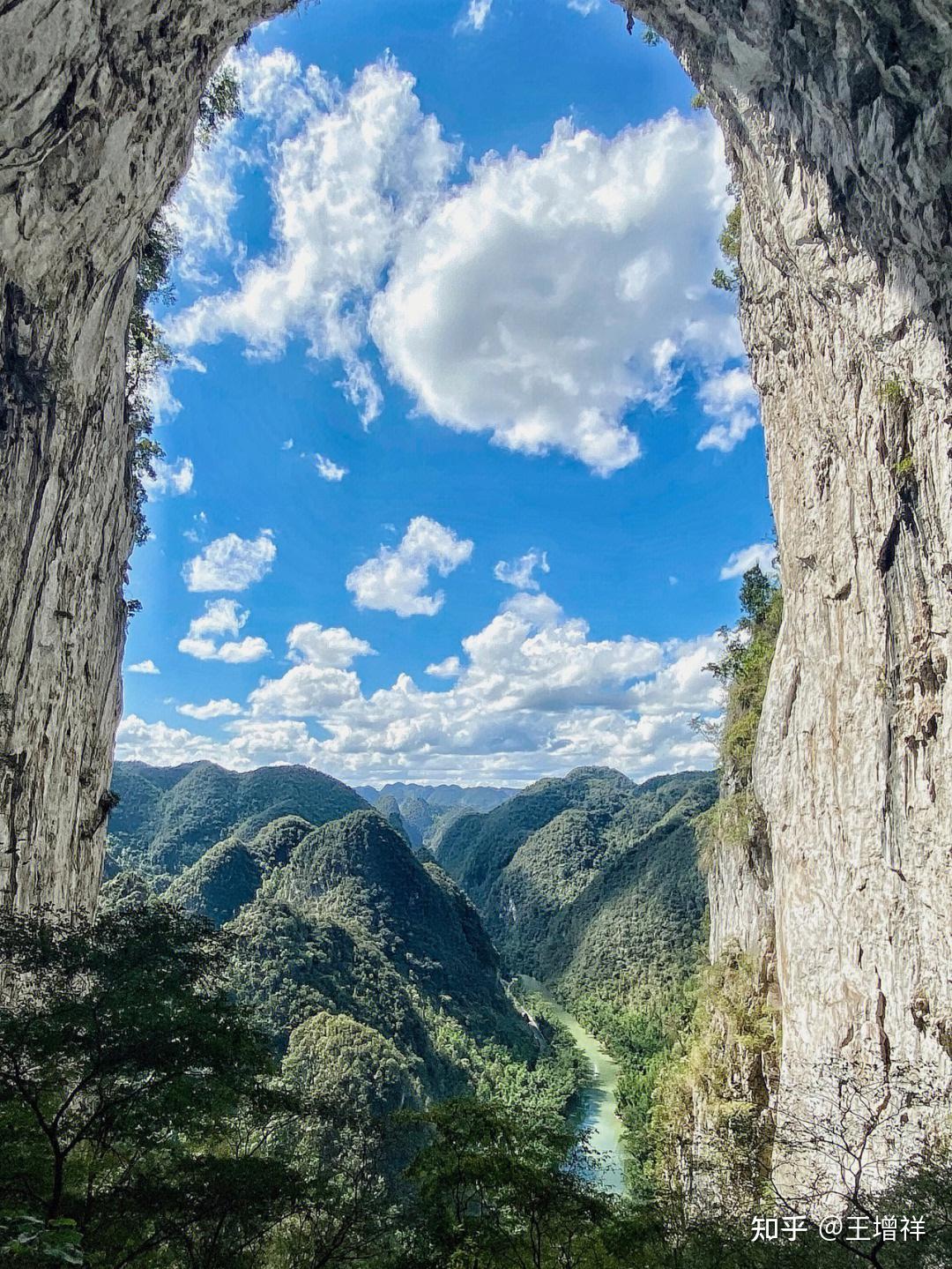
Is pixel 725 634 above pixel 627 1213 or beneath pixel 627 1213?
above

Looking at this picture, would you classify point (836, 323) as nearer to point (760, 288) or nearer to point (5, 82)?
point (760, 288)


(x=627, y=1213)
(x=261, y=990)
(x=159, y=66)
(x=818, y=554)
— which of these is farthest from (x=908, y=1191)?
(x=261, y=990)

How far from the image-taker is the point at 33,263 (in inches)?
465

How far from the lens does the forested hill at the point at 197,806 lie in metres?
97.9

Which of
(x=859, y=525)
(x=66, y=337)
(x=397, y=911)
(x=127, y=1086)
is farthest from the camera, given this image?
(x=397, y=911)

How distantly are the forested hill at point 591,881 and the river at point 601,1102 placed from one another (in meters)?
5.12

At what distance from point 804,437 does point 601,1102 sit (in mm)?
54823

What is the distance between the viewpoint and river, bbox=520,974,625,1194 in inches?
1511

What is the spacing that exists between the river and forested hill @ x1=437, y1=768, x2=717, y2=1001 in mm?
Result: 5120

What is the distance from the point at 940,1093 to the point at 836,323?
16258 mm

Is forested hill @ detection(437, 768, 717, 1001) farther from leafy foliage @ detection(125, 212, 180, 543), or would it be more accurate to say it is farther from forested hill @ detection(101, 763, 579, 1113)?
leafy foliage @ detection(125, 212, 180, 543)

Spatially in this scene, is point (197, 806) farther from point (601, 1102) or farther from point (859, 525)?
point (859, 525)

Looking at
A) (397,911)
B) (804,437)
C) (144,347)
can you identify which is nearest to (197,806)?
(397,911)

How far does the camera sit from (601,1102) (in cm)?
5016
